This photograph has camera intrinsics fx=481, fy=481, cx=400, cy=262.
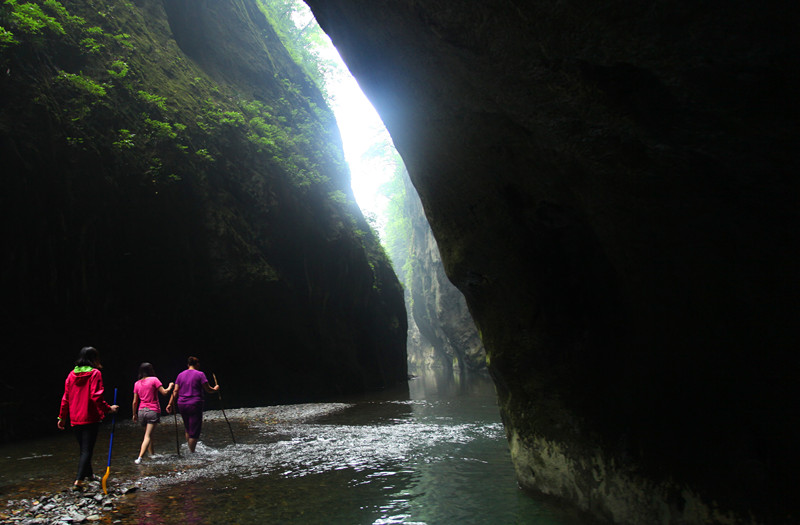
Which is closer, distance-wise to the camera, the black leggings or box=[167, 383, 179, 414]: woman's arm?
the black leggings

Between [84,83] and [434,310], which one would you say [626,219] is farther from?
[434,310]

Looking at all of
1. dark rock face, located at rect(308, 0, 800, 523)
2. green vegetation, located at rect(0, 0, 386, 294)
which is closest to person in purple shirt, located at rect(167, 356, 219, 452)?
dark rock face, located at rect(308, 0, 800, 523)

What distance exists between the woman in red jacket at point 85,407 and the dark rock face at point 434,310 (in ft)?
91.9

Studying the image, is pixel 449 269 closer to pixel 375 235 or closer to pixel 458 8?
pixel 458 8

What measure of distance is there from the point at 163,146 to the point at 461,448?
40.1 feet

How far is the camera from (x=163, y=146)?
14453 mm

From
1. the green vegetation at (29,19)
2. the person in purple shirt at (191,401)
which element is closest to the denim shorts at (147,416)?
the person in purple shirt at (191,401)

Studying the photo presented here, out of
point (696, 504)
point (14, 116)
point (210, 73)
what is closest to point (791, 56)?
point (696, 504)

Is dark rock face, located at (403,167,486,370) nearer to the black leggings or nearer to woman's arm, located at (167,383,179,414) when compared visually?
woman's arm, located at (167,383,179,414)

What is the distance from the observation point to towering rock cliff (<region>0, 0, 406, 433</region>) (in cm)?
1095

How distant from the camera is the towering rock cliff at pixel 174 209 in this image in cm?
1095

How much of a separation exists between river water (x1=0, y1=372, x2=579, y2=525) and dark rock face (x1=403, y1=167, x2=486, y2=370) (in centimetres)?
2409

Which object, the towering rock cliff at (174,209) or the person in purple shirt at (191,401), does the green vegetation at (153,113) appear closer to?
the towering rock cliff at (174,209)

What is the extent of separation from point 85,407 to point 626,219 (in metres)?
6.46
